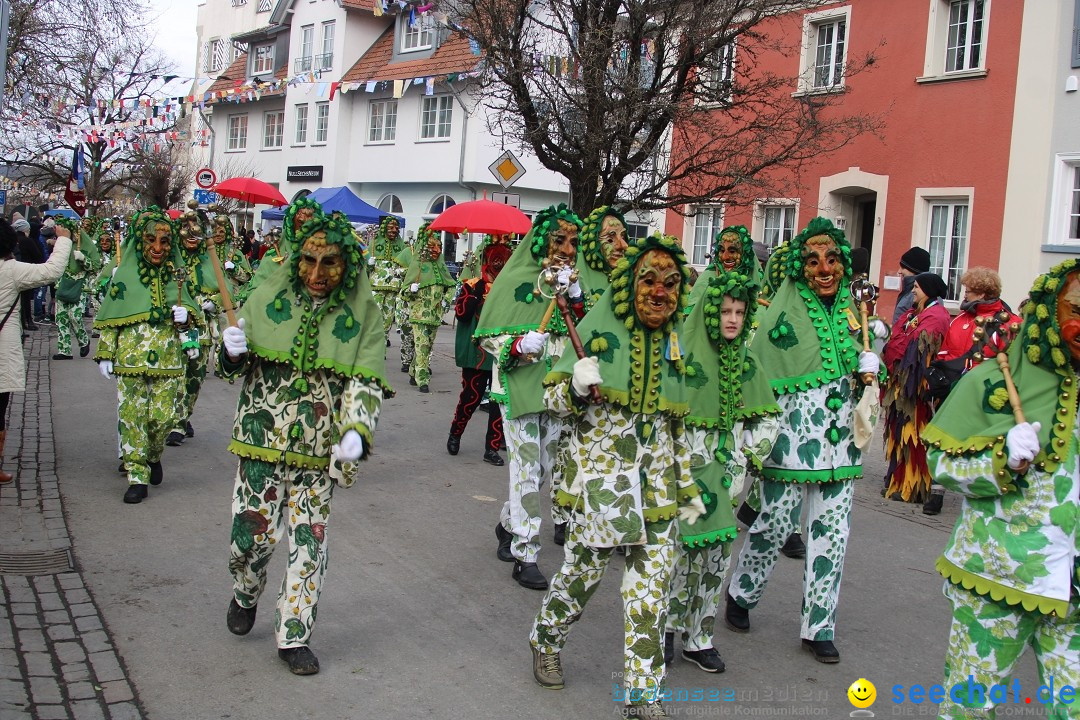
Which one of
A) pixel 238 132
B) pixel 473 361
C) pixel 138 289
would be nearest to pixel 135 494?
pixel 138 289

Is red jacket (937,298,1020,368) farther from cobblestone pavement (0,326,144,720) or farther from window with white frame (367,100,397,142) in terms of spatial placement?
A: window with white frame (367,100,397,142)

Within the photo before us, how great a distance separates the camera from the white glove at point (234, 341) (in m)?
4.52

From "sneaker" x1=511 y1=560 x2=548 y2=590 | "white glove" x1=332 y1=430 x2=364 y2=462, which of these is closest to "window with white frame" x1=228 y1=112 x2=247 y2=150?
"sneaker" x1=511 y1=560 x2=548 y2=590

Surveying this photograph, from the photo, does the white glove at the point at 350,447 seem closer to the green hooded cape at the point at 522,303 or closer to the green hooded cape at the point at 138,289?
the green hooded cape at the point at 522,303

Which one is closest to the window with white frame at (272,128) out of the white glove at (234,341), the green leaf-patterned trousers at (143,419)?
the green leaf-patterned trousers at (143,419)

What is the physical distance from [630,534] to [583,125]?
9.41 m

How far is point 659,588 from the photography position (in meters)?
4.30

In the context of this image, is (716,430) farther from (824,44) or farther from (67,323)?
(824,44)

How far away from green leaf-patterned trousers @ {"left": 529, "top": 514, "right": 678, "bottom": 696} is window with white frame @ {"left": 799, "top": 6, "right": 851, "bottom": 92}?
50.2 ft

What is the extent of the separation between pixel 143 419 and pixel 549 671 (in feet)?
14.6

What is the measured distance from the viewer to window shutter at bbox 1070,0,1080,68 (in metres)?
15.2

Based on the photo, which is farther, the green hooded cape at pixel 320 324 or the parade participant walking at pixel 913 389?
the parade participant walking at pixel 913 389

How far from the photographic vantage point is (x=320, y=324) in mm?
4758

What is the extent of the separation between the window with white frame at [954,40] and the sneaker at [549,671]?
14.9m
